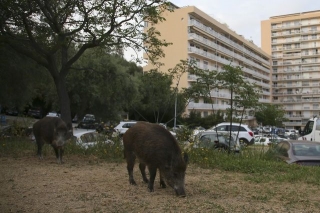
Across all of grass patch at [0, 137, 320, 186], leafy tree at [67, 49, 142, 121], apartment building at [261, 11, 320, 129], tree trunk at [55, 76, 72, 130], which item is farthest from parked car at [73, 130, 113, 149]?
apartment building at [261, 11, 320, 129]

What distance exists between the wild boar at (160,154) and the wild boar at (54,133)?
10.9ft

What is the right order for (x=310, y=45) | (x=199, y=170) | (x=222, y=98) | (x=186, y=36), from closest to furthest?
(x=199, y=170) < (x=186, y=36) < (x=222, y=98) < (x=310, y=45)

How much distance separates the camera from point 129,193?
677 centimetres

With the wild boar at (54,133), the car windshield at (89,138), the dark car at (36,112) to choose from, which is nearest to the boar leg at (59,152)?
the wild boar at (54,133)

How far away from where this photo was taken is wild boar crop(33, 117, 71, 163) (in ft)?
33.2

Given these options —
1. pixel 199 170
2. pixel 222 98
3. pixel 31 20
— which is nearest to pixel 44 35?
pixel 31 20

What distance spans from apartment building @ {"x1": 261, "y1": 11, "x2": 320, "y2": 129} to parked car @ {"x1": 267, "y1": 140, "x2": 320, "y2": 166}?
86.0 meters

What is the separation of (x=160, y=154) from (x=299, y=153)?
19.0 feet

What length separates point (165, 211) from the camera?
5.48 m

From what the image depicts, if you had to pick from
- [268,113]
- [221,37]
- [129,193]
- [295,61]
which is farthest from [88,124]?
[295,61]

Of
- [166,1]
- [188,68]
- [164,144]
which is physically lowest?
[164,144]

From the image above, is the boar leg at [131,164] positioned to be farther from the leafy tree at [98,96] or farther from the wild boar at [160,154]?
the leafy tree at [98,96]

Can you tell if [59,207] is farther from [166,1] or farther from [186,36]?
[186,36]

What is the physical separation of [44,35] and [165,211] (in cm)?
1140
